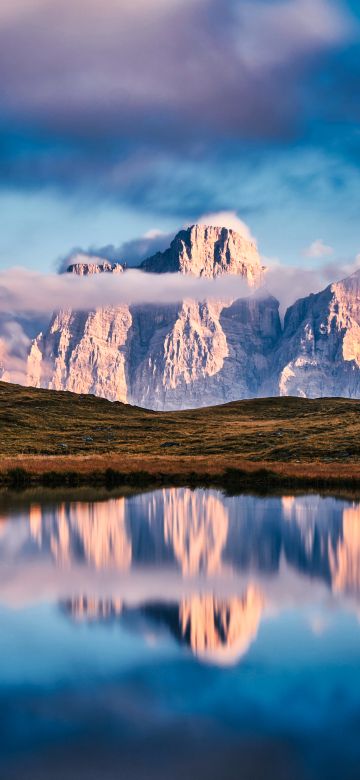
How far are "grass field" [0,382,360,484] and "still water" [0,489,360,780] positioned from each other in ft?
106

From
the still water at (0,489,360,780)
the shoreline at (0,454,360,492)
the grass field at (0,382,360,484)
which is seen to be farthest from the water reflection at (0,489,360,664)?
the grass field at (0,382,360,484)

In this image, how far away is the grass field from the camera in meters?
74.9

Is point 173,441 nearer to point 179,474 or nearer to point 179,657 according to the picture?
point 179,474

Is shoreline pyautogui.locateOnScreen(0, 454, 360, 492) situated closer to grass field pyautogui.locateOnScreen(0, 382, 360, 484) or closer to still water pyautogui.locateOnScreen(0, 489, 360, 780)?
grass field pyautogui.locateOnScreen(0, 382, 360, 484)

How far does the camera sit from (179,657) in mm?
21312

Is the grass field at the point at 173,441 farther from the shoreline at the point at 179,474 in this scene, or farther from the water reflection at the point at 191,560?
the water reflection at the point at 191,560

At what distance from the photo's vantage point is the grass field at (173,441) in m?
74.9

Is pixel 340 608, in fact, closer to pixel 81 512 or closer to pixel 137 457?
pixel 81 512

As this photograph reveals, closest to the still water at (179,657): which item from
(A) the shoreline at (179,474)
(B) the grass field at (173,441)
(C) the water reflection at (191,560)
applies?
(C) the water reflection at (191,560)

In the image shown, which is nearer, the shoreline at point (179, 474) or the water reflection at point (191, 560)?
the water reflection at point (191, 560)

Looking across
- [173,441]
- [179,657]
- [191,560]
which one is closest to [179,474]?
[173,441]

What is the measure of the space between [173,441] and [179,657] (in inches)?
3447

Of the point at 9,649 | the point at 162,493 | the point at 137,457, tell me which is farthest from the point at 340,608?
the point at 137,457

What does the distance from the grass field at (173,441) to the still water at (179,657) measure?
3216 centimetres
